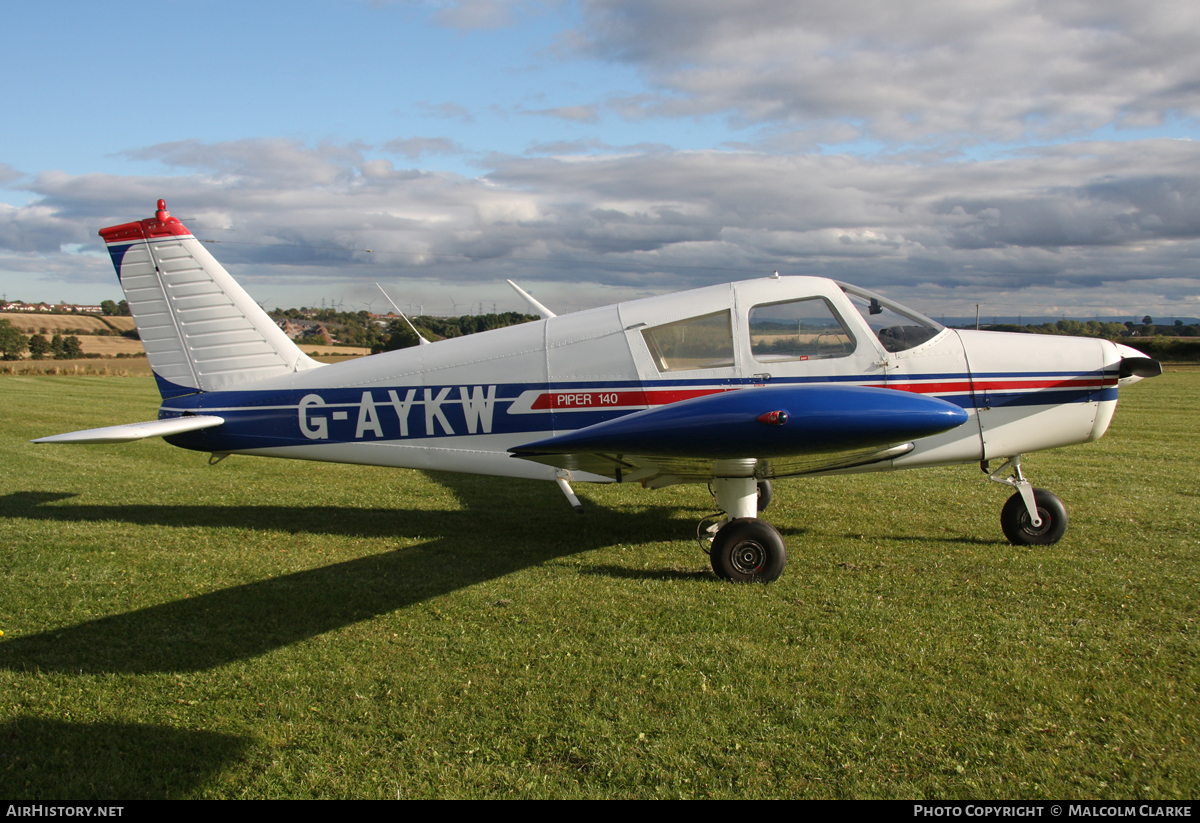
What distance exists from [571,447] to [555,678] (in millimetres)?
1406

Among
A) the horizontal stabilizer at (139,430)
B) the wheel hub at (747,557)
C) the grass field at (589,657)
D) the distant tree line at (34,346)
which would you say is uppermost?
the distant tree line at (34,346)

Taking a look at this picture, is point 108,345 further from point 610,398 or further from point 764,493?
point 610,398

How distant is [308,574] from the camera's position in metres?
6.00

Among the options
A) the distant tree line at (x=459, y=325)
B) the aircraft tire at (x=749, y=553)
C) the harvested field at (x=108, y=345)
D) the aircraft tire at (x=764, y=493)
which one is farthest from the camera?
the harvested field at (x=108, y=345)

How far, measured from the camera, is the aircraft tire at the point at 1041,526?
6.52m

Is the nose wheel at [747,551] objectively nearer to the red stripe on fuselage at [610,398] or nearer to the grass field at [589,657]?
the grass field at [589,657]

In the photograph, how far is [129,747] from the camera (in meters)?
3.38

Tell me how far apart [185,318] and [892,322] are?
22.6ft

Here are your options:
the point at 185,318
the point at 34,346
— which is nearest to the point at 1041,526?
the point at 185,318

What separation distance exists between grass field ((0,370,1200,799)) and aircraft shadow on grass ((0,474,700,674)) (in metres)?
0.03

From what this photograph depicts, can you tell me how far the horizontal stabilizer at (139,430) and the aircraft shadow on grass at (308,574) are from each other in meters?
1.23

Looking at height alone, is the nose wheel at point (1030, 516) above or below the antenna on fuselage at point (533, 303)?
below

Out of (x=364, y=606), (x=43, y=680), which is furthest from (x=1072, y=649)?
(x=43, y=680)

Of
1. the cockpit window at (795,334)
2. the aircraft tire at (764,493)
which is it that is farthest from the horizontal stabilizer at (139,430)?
the aircraft tire at (764,493)
